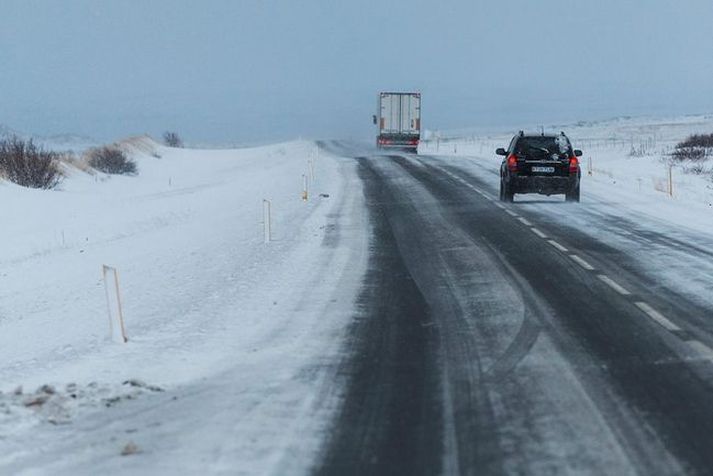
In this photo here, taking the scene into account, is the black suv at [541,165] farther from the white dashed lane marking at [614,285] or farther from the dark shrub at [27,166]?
the dark shrub at [27,166]

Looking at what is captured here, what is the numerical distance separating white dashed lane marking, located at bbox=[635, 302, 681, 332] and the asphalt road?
18mm

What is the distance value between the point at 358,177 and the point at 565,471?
29.9 meters

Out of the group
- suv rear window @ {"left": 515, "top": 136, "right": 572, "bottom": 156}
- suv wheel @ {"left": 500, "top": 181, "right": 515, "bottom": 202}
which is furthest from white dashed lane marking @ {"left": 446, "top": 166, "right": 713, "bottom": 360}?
suv wheel @ {"left": 500, "top": 181, "right": 515, "bottom": 202}

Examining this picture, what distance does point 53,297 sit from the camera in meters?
13.1

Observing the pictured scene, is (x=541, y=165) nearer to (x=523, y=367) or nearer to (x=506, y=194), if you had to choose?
(x=506, y=194)

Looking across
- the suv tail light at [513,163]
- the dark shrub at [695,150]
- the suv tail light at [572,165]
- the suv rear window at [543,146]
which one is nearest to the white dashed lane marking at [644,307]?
the suv tail light at [513,163]

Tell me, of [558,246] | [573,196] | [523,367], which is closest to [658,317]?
[523,367]

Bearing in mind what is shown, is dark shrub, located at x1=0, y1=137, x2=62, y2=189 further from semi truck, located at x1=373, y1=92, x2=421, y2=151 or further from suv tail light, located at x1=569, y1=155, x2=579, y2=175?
semi truck, located at x1=373, y1=92, x2=421, y2=151

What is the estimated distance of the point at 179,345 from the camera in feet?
26.7

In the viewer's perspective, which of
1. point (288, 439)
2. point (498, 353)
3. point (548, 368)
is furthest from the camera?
point (498, 353)

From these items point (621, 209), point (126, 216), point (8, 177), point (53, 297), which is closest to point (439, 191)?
point (621, 209)

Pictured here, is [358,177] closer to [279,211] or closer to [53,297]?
[279,211]

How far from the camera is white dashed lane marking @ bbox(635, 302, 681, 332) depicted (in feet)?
28.9

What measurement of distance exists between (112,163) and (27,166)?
18979 mm
